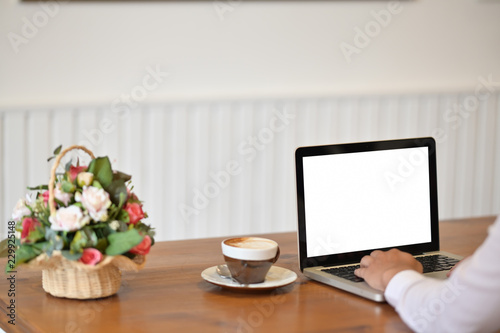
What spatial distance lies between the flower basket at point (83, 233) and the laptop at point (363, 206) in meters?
0.37

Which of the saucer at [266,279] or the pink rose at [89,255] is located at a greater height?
the pink rose at [89,255]

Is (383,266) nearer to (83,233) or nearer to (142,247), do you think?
(142,247)

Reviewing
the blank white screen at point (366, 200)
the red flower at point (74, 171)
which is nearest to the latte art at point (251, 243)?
the blank white screen at point (366, 200)

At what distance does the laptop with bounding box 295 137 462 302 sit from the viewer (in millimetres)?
1565

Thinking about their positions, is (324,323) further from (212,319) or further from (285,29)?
(285,29)

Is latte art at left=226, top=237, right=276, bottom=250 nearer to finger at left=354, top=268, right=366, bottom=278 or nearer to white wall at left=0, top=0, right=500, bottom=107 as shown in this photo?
finger at left=354, top=268, right=366, bottom=278

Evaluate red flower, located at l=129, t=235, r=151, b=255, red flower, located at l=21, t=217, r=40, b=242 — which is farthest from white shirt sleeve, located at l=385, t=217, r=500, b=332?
red flower, located at l=21, t=217, r=40, b=242

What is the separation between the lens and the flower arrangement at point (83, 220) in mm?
1316

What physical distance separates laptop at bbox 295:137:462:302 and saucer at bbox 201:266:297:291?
5 centimetres

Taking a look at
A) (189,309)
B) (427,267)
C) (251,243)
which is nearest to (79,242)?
(189,309)

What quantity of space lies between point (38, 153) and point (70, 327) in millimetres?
1680

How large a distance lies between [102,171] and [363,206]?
0.59 m

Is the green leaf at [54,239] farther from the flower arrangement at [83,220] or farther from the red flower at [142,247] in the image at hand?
the red flower at [142,247]

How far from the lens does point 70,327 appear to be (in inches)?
48.7
